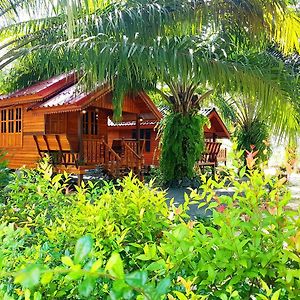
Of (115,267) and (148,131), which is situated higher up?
(115,267)

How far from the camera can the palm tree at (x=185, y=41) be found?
6.95 meters

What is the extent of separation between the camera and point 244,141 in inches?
788

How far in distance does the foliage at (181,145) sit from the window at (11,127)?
20.0ft

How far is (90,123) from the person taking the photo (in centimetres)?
1617

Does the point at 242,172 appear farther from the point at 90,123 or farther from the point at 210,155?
the point at 210,155

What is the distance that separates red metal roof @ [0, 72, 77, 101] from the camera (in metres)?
13.7

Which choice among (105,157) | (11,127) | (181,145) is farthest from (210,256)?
(11,127)

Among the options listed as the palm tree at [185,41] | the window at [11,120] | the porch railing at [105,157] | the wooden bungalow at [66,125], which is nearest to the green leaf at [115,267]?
the palm tree at [185,41]

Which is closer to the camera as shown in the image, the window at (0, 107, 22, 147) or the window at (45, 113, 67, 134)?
the window at (45, 113, 67, 134)

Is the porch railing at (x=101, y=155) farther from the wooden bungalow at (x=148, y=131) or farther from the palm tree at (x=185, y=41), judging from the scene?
the wooden bungalow at (x=148, y=131)

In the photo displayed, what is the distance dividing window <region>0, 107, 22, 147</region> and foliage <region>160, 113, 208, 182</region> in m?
6.11

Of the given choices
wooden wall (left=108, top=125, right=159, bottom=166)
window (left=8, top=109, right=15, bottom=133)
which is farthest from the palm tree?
wooden wall (left=108, top=125, right=159, bottom=166)

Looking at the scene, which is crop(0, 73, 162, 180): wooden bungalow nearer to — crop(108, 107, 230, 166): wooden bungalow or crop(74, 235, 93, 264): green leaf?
crop(108, 107, 230, 166): wooden bungalow

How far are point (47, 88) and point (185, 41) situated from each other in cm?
820
